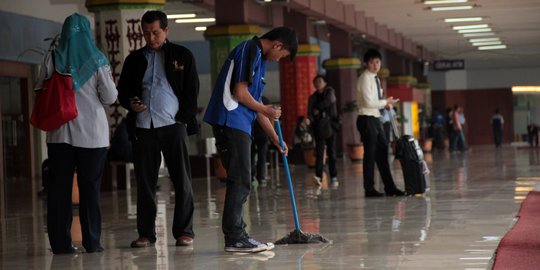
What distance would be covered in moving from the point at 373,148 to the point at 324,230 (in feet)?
11.1

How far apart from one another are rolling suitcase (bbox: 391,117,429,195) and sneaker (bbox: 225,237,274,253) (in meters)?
4.79

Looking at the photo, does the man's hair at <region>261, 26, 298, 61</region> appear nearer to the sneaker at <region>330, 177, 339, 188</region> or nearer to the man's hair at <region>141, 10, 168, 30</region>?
the man's hair at <region>141, 10, 168, 30</region>

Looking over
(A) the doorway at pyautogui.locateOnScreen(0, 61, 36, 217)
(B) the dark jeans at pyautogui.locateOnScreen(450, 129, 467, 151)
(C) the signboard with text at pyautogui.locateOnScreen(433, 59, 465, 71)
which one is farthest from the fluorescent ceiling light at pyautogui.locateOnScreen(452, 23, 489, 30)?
(A) the doorway at pyautogui.locateOnScreen(0, 61, 36, 217)

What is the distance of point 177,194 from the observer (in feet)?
23.6

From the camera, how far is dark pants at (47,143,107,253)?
689 centimetres

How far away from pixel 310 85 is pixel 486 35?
10.6 meters

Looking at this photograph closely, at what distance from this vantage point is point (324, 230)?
7.94m

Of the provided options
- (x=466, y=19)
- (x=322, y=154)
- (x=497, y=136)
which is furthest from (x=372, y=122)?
(x=497, y=136)

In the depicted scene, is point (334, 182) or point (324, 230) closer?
point (324, 230)

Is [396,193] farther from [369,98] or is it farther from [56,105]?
[56,105]

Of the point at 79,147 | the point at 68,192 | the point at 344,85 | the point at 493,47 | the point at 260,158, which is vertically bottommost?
the point at 260,158

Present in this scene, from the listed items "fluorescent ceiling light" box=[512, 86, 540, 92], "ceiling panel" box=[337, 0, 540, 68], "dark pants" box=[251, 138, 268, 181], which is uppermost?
"ceiling panel" box=[337, 0, 540, 68]

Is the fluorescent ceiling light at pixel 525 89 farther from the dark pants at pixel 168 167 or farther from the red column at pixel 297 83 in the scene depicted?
the dark pants at pixel 168 167

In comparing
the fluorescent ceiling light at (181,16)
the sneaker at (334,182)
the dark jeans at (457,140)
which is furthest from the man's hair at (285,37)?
the dark jeans at (457,140)
